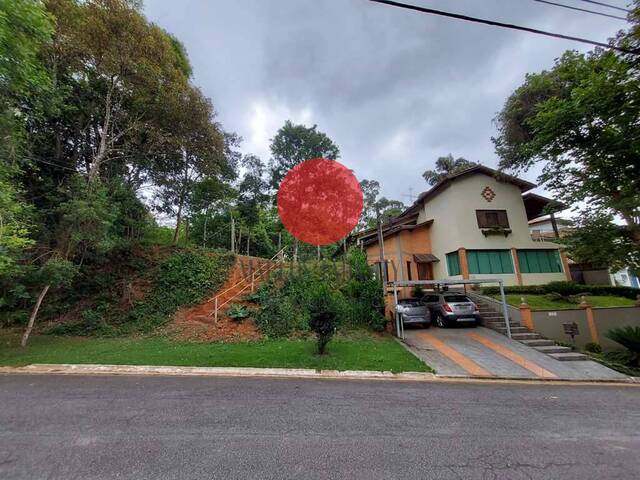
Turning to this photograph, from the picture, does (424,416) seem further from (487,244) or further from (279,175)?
(279,175)

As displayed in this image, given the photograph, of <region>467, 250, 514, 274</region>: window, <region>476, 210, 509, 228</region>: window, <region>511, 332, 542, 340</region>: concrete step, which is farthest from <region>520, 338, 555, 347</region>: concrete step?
<region>476, 210, 509, 228</region>: window

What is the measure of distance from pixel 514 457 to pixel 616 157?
43.8 ft

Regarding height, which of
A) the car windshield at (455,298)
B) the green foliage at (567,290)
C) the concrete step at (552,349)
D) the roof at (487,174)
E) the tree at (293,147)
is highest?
the tree at (293,147)

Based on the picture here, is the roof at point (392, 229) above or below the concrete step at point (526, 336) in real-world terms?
above

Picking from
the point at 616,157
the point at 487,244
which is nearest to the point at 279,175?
the point at 487,244

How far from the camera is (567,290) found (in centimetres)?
1542

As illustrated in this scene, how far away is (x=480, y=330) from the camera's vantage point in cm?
1205

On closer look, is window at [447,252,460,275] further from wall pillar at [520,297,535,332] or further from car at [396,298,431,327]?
car at [396,298,431,327]

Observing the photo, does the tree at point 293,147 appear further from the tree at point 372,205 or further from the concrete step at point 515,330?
the concrete step at point 515,330

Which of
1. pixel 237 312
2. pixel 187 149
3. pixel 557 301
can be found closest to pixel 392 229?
pixel 557 301

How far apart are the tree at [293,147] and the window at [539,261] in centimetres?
1939

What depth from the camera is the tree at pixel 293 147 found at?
2762 cm

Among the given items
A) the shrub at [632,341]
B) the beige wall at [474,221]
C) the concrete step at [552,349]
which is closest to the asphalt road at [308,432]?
the concrete step at [552,349]

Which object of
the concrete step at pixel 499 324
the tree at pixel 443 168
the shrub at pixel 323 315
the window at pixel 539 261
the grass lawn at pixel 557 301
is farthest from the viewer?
the tree at pixel 443 168
